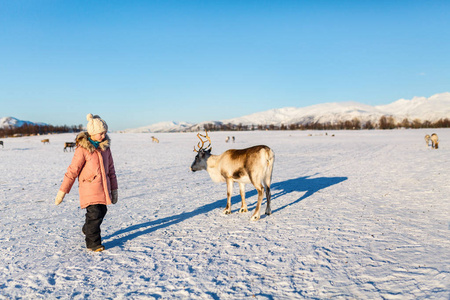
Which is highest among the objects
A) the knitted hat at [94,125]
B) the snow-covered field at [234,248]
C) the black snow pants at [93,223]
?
the knitted hat at [94,125]

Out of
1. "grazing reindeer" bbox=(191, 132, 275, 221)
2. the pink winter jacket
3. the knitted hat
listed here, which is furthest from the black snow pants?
"grazing reindeer" bbox=(191, 132, 275, 221)

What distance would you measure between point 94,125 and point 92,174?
0.89 m

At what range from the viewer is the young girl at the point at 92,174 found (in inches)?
203

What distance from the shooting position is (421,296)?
3.91m

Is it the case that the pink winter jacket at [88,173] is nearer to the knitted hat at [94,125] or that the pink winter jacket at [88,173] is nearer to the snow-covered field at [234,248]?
the knitted hat at [94,125]

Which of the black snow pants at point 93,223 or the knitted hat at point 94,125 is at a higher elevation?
the knitted hat at point 94,125

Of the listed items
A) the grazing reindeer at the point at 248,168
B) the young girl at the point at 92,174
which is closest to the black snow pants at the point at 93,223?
the young girl at the point at 92,174

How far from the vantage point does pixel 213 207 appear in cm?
902

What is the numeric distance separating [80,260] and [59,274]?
513mm

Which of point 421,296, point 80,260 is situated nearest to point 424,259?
point 421,296

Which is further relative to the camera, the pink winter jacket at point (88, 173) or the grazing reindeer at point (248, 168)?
the grazing reindeer at point (248, 168)

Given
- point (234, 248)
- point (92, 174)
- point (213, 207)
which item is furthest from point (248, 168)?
point (92, 174)

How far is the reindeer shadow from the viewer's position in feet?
21.0

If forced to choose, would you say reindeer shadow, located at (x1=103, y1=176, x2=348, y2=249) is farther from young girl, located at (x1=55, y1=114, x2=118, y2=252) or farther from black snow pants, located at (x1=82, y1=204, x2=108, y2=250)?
young girl, located at (x1=55, y1=114, x2=118, y2=252)
